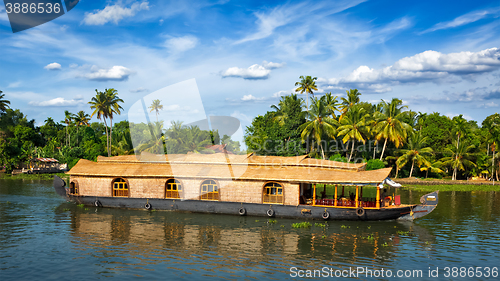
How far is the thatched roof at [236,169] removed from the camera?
62.3 feet

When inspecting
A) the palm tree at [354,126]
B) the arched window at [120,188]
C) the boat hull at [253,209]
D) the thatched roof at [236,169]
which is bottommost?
the boat hull at [253,209]

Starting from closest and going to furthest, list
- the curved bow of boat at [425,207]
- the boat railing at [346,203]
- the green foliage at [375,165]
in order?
the curved bow of boat at [425,207] → the boat railing at [346,203] → the green foliage at [375,165]

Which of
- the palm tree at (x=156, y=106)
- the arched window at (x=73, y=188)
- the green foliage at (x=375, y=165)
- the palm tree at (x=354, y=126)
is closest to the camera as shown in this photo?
the arched window at (x=73, y=188)

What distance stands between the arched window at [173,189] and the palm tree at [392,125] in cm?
2935

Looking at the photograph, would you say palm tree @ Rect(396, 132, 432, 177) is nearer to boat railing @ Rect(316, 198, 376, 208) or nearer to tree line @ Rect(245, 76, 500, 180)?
tree line @ Rect(245, 76, 500, 180)

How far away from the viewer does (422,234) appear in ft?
56.9

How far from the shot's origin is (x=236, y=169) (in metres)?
21.0

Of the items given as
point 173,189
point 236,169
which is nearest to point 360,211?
point 236,169

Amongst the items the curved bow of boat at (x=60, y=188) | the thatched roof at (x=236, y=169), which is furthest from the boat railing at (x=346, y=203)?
the curved bow of boat at (x=60, y=188)

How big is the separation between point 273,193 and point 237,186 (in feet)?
6.87

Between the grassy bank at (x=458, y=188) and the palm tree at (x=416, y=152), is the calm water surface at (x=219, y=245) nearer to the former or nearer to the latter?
the grassy bank at (x=458, y=188)

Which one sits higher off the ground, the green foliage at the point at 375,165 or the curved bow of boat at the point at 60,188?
the green foliage at the point at 375,165

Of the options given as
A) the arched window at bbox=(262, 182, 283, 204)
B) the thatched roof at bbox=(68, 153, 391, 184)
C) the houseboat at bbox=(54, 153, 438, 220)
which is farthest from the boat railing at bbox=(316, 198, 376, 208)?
the arched window at bbox=(262, 182, 283, 204)

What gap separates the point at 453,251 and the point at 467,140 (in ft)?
113
